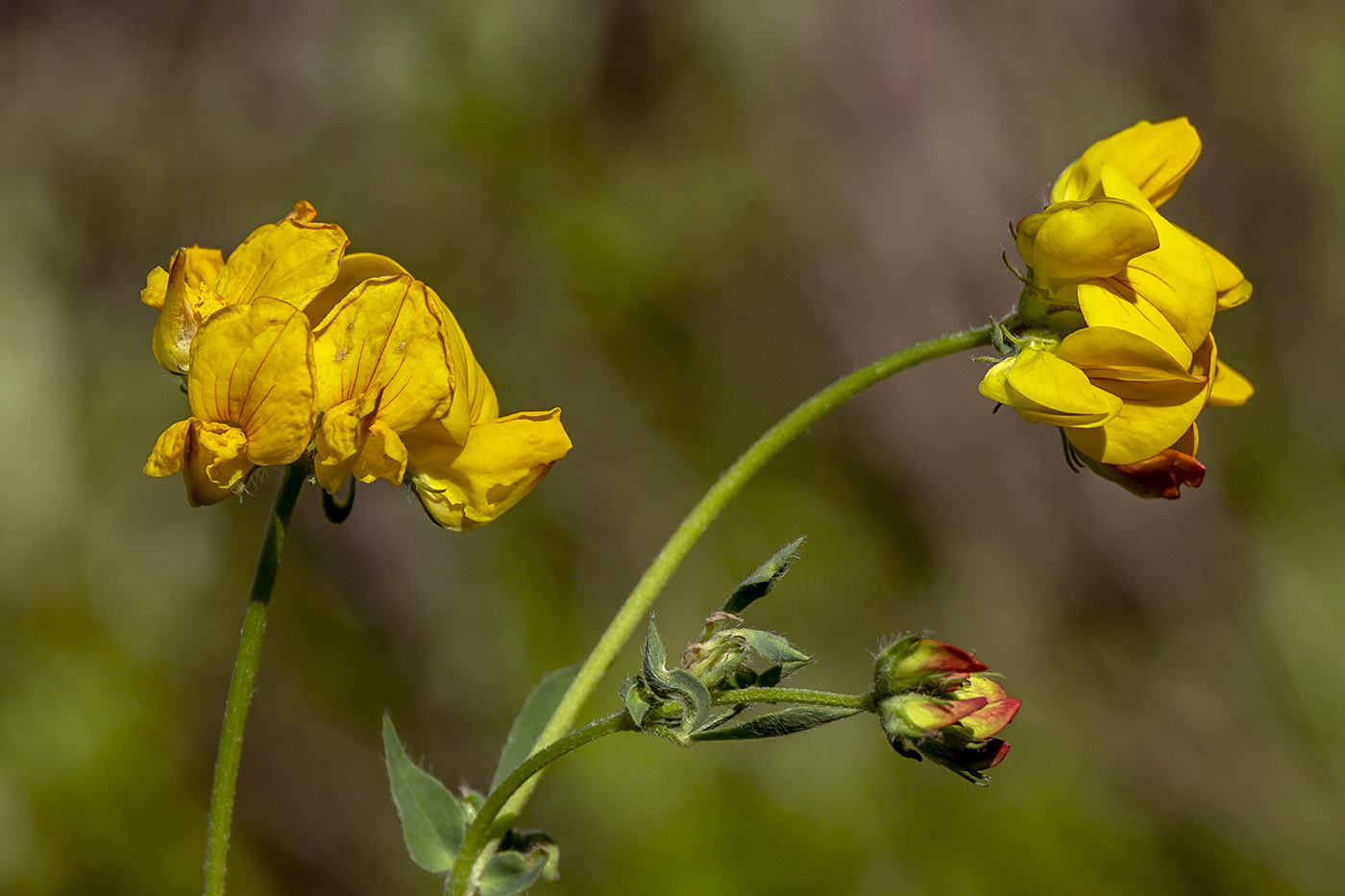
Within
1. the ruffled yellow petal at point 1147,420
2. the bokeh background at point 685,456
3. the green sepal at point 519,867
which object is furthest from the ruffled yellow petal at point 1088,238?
the bokeh background at point 685,456

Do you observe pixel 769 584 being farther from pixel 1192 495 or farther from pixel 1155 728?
pixel 1192 495

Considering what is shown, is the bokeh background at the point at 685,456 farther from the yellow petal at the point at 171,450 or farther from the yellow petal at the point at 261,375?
the yellow petal at the point at 261,375

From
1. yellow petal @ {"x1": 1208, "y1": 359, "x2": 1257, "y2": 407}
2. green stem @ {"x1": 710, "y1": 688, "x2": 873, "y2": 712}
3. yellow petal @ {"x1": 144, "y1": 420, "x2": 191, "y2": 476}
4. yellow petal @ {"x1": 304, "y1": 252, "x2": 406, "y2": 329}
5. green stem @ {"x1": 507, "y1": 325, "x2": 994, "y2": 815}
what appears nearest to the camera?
green stem @ {"x1": 710, "y1": 688, "x2": 873, "y2": 712}

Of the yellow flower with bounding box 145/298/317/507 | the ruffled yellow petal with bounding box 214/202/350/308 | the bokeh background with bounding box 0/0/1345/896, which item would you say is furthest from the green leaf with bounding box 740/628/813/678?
the bokeh background with bounding box 0/0/1345/896

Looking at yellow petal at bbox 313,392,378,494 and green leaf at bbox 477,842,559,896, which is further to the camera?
green leaf at bbox 477,842,559,896

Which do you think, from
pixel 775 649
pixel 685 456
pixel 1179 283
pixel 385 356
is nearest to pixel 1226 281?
pixel 1179 283

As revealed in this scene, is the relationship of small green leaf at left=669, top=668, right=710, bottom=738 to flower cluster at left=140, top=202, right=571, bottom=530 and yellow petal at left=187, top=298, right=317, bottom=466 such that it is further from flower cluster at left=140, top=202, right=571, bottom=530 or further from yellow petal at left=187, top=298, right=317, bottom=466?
yellow petal at left=187, top=298, right=317, bottom=466

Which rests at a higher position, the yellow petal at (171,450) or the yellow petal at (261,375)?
the yellow petal at (261,375)
